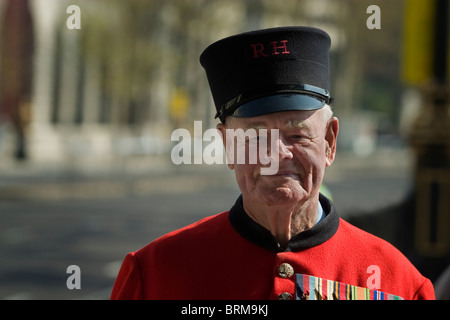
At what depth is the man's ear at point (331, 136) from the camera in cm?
192

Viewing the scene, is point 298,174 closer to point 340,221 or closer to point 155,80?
point 340,221

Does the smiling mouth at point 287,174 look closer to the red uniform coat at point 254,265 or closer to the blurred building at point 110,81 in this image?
the red uniform coat at point 254,265

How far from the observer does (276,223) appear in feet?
6.32

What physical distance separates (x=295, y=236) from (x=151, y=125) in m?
33.0

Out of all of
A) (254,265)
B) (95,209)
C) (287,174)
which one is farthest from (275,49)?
(95,209)

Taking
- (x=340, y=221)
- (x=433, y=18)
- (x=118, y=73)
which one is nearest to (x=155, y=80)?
(x=118, y=73)

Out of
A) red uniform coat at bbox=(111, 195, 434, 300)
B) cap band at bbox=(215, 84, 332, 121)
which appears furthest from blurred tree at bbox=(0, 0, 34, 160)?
cap band at bbox=(215, 84, 332, 121)

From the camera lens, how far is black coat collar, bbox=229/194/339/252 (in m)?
1.95

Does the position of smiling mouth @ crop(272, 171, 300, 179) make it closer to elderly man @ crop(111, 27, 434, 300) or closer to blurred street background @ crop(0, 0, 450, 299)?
elderly man @ crop(111, 27, 434, 300)

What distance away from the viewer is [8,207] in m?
16.8

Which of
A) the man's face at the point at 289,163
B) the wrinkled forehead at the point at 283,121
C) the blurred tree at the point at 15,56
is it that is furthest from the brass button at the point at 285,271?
the blurred tree at the point at 15,56

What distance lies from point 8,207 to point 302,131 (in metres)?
15.8

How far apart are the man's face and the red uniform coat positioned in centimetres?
16
